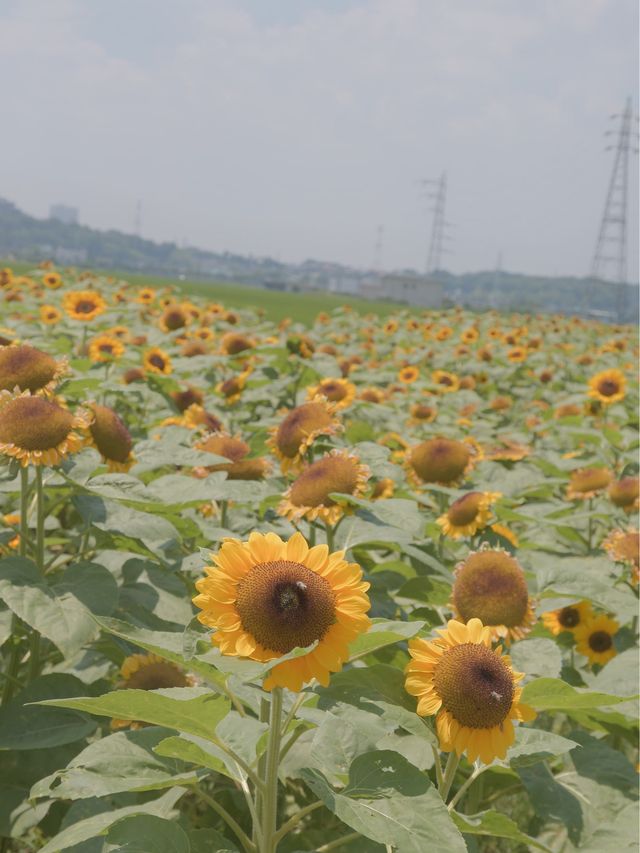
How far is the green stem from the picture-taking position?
55.4 inches

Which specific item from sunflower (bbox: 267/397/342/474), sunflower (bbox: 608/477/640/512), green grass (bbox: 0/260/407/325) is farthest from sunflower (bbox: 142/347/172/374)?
green grass (bbox: 0/260/407/325)

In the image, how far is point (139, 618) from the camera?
228 cm

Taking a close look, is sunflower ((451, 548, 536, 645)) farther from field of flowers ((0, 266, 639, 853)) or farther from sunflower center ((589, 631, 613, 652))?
sunflower center ((589, 631, 613, 652))

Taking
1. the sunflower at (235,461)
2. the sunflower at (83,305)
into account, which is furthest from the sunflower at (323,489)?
the sunflower at (83,305)

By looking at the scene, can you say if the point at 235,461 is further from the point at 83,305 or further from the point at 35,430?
the point at 83,305

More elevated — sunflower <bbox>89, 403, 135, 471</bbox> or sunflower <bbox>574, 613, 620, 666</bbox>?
sunflower <bbox>89, 403, 135, 471</bbox>

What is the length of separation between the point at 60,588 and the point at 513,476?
2310 mm

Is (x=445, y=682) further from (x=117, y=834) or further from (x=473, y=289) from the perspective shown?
(x=473, y=289)

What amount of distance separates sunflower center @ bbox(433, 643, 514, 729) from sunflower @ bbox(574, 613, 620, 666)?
162 centimetres

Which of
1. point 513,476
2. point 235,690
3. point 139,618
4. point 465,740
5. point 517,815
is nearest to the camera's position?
point 465,740

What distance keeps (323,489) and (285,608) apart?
96 cm

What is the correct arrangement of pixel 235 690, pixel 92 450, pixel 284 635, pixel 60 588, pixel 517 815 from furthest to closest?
1. pixel 517 815
2. pixel 92 450
3. pixel 60 588
4. pixel 235 690
5. pixel 284 635

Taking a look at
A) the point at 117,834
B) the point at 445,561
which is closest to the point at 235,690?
the point at 117,834

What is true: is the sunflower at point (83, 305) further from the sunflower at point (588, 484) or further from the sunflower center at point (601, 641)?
the sunflower center at point (601, 641)
